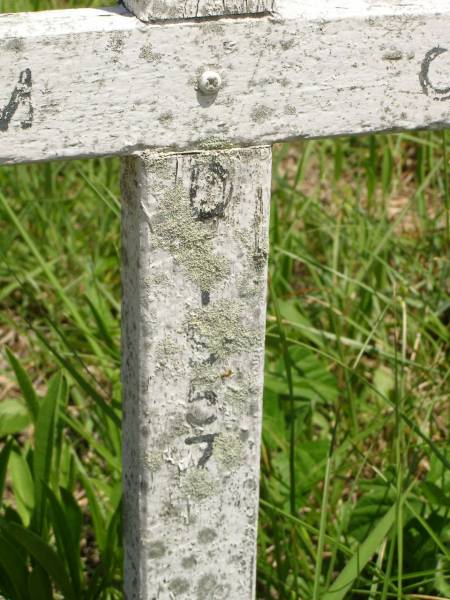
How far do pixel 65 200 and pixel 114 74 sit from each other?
4.41 feet

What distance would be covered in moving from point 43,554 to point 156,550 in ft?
0.84

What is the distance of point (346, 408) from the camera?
69.5 inches

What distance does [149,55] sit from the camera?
0.86m

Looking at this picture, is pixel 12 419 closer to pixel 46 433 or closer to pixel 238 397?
pixel 46 433

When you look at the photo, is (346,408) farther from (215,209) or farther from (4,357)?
(215,209)

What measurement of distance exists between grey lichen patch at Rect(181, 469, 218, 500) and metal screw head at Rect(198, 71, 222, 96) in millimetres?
415

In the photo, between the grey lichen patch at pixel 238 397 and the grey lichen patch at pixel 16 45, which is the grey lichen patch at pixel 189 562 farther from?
the grey lichen patch at pixel 16 45

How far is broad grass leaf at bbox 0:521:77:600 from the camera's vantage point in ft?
4.00

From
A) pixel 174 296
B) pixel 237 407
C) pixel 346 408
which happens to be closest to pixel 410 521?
pixel 346 408

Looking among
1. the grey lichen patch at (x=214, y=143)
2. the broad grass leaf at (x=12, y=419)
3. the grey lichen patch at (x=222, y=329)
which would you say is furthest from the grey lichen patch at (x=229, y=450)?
the broad grass leaf at (x=12, y=419)

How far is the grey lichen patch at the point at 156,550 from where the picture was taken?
109cm

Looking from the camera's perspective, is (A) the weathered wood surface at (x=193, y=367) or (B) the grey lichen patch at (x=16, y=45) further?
→ (A) the weathered wood surface at (x=193, y=367)

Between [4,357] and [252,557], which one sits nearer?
[252,557]

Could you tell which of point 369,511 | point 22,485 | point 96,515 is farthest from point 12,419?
point 369,511
